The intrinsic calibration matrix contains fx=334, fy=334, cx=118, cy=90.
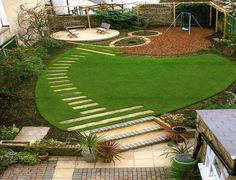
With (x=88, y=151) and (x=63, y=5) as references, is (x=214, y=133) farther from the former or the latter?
(x=63, y=5)

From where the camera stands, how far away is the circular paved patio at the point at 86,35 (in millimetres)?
25344

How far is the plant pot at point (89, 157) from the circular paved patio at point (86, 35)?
1505 cm

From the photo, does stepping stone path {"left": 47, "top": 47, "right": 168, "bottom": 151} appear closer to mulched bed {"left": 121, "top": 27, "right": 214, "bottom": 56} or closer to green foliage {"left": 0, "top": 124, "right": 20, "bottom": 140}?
green foliage {"left": 0, "top": 124, "right": 20, "bottom": 140}

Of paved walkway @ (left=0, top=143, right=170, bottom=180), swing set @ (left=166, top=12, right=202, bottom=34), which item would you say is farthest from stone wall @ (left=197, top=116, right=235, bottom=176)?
swing set @ (left=166, top=12, right=202, bottom=34)

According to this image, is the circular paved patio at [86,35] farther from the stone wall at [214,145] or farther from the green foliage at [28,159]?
the stone wall at [214,145]

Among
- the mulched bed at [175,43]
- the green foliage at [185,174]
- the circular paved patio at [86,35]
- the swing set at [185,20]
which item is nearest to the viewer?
the green foliage at [185,174]

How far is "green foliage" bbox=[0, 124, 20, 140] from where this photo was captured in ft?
41.4

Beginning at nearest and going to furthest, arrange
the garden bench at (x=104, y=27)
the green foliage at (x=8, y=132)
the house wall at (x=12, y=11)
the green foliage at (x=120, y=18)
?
1. the green foliage at (x=8, y=132)
2. the house wall at (x=12, y=11)
3. the garden bench at (x=104, y=27)
4. the green foliage at (x=120, y=18)

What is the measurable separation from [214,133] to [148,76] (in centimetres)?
1033

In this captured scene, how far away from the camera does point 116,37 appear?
25.8 m

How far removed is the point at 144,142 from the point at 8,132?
521 centimetres

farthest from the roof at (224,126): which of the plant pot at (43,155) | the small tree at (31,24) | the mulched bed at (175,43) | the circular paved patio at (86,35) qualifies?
the circular paved patio at (86,35)

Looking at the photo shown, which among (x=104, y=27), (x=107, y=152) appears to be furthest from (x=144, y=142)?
(x=104, y=27)

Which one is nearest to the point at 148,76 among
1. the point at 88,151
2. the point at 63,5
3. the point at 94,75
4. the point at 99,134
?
the point at 94,75
